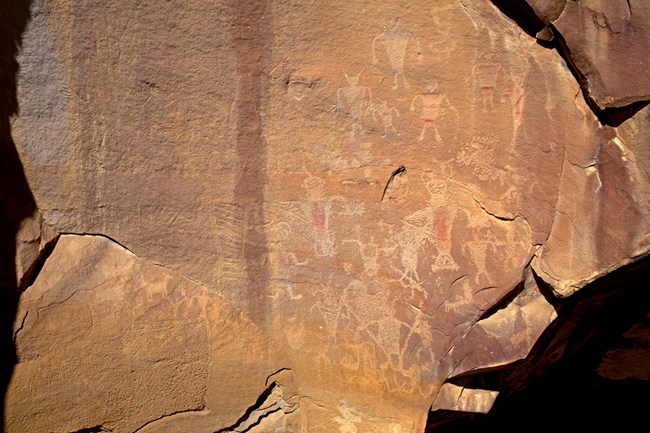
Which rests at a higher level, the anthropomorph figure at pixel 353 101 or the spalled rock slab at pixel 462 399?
the anthropomorph figure at pixel 353 101

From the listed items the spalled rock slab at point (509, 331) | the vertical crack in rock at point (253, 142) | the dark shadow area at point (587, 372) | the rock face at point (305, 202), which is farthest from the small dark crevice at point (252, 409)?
the spalled rock slab at point (509, 331)

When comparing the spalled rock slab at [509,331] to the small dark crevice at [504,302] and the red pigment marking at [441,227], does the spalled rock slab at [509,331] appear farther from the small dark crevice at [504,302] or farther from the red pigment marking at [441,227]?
the red pigment marking at [441,227]

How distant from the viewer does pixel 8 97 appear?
218 centimetres

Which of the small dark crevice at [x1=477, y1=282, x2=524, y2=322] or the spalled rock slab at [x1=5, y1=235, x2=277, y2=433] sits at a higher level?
the small dark crevice at [x1=477, y1=282, x2=524, y2=322]

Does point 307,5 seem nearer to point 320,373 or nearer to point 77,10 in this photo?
point 77,10

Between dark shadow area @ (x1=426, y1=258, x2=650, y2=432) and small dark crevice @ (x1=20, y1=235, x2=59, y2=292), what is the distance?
1353 mm

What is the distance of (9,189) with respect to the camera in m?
2.27

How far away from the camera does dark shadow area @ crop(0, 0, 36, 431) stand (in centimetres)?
211

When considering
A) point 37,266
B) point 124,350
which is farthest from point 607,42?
point 37,266

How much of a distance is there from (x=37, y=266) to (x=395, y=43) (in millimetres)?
1353

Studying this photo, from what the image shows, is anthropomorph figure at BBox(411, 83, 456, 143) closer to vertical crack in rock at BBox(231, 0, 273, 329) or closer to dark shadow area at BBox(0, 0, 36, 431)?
vertical crack in rock at BBox(231, 0, 273, 329)

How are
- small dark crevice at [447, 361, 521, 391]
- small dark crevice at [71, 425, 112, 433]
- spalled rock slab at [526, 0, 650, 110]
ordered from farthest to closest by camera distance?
1. small dark crevice at [71, 425, 112, 433]
2. small dark crevice at [447, 361, 521, 391]
3. spalled rock slab at [526, 0, 650, 110]

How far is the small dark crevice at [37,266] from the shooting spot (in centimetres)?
232

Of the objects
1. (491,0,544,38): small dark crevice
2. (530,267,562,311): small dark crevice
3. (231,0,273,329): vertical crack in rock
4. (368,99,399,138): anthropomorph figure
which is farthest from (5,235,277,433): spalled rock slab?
(491,0,544,38): small dark crevice
